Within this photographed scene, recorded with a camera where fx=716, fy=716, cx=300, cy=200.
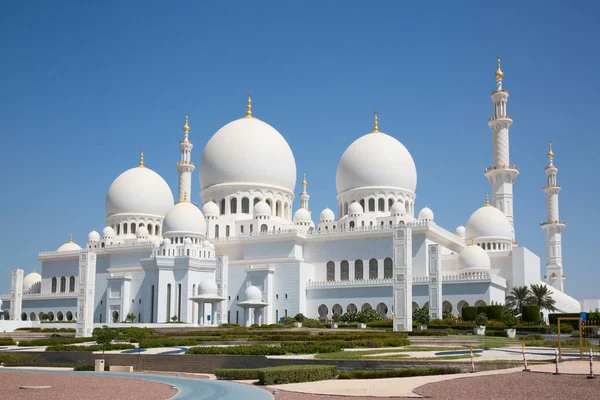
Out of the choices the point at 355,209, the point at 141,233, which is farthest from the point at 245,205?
the point at 355,209

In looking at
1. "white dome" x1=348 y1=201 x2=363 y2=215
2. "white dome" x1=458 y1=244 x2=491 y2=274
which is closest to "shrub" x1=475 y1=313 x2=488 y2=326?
"white dome" x1=458 y1=244 x2=491 y2=274

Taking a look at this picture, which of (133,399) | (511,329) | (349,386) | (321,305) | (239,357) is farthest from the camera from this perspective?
(321,305)

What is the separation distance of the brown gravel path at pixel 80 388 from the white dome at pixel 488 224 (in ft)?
134

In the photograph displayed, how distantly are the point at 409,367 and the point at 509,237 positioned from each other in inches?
1538

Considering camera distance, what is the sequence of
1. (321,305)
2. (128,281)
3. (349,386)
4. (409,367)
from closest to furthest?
(349,386) → (409,367) → (321,305) → (128,281)

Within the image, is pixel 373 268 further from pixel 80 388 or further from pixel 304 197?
pixel 80 388

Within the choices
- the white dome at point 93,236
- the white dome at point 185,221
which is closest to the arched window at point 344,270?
the white dome at point 185,221

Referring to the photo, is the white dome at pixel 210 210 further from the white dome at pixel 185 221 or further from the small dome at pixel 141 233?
the small dome at pixel 141 233

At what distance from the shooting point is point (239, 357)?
67.9 ft

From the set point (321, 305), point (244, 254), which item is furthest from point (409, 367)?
point (244, 254)

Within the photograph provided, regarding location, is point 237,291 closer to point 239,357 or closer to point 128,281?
point 128,281

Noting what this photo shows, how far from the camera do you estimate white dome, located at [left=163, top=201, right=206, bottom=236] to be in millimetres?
53750

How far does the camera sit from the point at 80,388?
14.9 meters

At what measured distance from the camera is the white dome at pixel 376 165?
56.9 m
